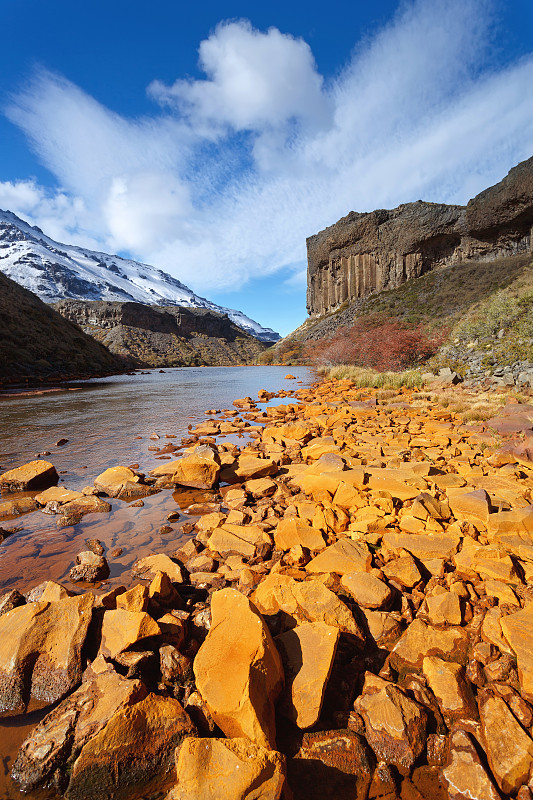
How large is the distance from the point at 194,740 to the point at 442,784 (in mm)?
1128

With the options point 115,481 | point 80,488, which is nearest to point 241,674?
point 115,481

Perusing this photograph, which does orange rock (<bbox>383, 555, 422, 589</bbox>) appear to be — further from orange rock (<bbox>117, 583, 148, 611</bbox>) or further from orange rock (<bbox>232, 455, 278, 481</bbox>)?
orange rock (<bbox>232, 455, 278, 481</bbox>)

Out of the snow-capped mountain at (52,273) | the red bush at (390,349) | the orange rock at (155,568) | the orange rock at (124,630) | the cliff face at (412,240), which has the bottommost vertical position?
the orange rock at (155,568)

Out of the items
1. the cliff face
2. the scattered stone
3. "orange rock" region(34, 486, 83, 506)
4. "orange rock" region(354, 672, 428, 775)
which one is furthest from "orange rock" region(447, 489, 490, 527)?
the cliff face

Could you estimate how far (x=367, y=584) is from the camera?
255 cm

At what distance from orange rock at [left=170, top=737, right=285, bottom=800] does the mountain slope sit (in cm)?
3165

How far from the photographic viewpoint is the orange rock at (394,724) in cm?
158

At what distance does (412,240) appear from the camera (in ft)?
180

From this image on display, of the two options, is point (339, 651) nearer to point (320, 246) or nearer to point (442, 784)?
point (442, 784)

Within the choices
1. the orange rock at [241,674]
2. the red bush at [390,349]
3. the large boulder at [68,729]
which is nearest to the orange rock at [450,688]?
the orange rock at [241,674]

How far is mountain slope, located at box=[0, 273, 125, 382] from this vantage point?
28938 millimetres

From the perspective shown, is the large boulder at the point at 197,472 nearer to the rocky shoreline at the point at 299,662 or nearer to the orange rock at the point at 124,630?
the rocky shoreline at the point at 299,662

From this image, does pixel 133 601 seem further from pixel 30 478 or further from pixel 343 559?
pixel 30 478

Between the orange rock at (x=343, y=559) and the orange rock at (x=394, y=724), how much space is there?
983 millimetres
